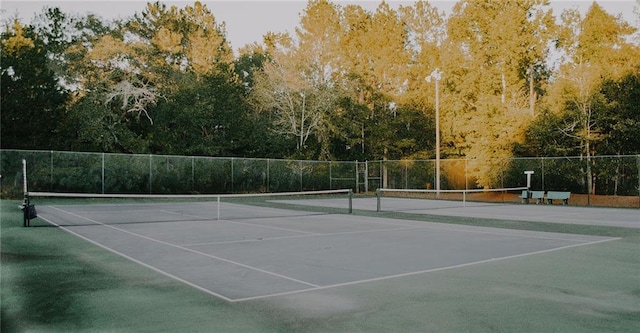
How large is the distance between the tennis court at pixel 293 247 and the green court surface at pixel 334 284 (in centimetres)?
5

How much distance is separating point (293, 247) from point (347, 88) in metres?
32.4

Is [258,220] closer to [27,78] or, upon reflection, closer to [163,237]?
[163,237]

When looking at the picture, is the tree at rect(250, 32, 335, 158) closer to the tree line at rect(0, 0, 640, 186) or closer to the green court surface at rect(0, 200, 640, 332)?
the tree line at rect(0, 0, 640, 186)

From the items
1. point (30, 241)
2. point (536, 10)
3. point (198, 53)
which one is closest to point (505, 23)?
point (536, 10)

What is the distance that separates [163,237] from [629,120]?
95.3 feet

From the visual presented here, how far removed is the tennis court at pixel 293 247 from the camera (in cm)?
A: 788

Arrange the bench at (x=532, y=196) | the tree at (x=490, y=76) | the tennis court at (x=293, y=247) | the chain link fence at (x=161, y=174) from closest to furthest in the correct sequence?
the tennis court at (x=293, y=247), the chain link fence at (x=161, y=174), the bench at (x=532, y=196), the tree at (x=490, y=76)

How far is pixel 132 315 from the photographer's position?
5777 millimetres

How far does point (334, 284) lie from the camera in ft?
24.4

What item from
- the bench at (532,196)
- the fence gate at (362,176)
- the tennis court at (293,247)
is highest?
the fence gate at (362,176)

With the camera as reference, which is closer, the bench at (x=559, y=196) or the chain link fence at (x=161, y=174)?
the bench at (x=559, y=196)

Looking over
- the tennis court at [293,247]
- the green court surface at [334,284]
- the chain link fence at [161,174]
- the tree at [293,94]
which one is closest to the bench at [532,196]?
the tennis court at [293,247]

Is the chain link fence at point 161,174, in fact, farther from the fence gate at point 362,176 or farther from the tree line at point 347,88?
the tree line at point 347,88

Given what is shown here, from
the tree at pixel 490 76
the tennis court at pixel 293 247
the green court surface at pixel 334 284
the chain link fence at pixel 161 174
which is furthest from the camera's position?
the tree at pixel 490 76
